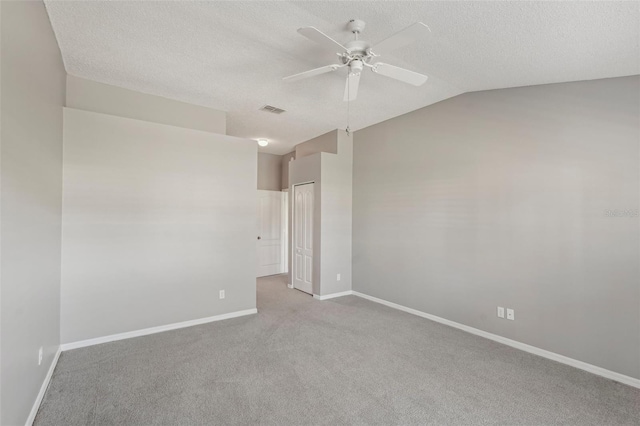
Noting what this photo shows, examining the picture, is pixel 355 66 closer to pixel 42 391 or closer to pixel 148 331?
pixel 42 391

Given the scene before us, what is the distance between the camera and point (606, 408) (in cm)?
222

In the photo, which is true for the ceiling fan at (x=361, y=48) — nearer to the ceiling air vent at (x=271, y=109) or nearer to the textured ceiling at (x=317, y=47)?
the textured ceiling at (x=317, y=47)

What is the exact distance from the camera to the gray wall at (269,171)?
23.1 ft

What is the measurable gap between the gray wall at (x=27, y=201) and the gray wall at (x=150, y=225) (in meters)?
0.37

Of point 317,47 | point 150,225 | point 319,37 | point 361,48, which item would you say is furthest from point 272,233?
point 319,37

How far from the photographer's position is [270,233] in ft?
23.2

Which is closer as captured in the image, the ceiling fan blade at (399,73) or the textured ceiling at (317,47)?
the textured ceiling at (317,47)

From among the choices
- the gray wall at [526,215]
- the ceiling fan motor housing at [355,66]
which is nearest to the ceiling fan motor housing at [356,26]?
the ceiling fan motor housing at [355,66]

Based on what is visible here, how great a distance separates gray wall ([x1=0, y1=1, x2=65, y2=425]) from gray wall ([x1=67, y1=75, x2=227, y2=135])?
64 cm

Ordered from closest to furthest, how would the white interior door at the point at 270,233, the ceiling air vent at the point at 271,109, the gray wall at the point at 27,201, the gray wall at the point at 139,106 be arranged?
the gray wall at the point at 27,201 < the gray wall at the point at 139,106 < the ceiling air vent at the point at 271,109 < the white interior door at the point at 270,233

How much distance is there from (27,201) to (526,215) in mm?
4337

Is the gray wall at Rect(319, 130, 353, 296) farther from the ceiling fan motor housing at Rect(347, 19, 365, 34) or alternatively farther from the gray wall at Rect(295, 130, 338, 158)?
the ceiling fan motor housing at Rect(347, 19, 365, 34)

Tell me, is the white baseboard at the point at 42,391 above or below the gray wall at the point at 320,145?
below

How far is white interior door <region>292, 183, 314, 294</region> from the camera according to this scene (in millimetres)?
5326
